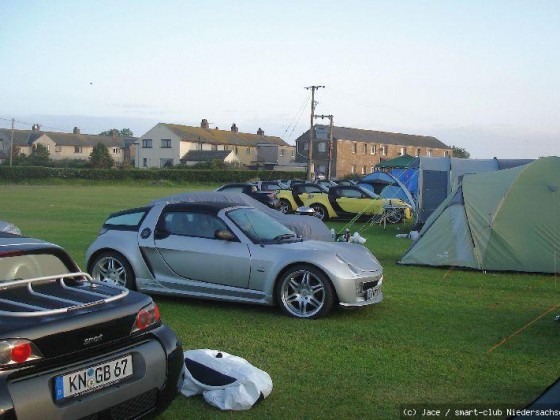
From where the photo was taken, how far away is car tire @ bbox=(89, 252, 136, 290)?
8.77 m

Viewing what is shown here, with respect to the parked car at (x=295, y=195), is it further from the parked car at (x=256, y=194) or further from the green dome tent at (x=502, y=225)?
the green dome tent at (x=502, y=225)

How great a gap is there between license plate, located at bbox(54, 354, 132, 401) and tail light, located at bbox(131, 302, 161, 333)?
0.25 m

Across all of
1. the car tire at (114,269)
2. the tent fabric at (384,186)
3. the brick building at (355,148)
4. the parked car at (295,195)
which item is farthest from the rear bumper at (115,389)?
the brick building at (355,148)

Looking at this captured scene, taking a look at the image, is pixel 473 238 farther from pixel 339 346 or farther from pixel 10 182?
pixel 10 182

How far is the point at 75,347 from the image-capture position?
12.8 feet

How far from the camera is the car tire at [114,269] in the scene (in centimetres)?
877

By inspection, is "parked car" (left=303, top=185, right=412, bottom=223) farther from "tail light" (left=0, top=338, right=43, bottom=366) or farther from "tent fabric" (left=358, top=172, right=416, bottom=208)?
"tail light" (left=0, top=338, right=43, bottom=366)

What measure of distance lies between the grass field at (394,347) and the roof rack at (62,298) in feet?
3.62

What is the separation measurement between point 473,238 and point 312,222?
11.1 ft

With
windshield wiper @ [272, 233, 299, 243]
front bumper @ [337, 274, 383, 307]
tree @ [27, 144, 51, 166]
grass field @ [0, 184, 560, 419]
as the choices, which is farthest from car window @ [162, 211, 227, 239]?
tree @ [27, 144, 51, 166]

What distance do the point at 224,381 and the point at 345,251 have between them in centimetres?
349

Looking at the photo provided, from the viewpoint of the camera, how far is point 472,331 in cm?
747

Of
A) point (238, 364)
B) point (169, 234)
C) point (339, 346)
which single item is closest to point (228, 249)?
point (169, 234)

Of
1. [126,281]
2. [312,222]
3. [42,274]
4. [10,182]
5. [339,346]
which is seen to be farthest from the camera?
[10,182]
